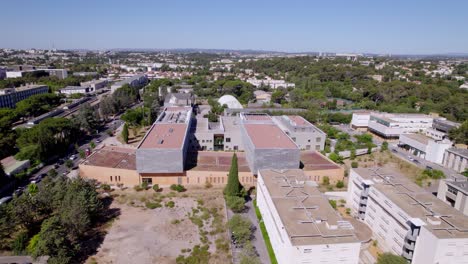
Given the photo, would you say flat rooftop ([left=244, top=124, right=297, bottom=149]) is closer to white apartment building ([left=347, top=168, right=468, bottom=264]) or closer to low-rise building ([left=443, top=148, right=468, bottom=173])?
white apartment building ([left=347, top=168, right=468, bottom=264])

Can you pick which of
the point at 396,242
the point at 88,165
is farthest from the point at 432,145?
the point at 88,165

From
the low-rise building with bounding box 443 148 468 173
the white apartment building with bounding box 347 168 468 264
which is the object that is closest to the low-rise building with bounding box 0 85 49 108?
the white apartment building with bounding box 347 168 468 264

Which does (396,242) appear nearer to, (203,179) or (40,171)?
(203,179)

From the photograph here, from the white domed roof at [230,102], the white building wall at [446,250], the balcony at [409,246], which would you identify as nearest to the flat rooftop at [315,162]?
the balcony at [409,246]

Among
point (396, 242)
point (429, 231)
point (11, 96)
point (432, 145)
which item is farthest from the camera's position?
point (11, 96)

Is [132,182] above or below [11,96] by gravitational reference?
below
